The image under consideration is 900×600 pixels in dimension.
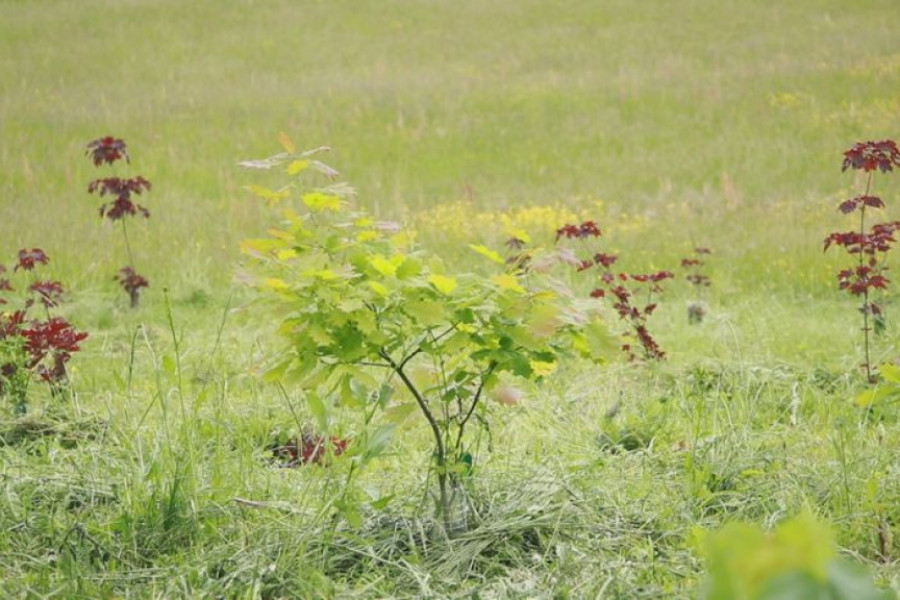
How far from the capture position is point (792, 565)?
437 mm

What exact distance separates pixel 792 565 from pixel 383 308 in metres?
2.55

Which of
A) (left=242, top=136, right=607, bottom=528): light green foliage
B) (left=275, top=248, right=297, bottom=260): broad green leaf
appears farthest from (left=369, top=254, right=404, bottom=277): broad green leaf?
(left=275, top=248, right=297, bottom=260): broad green leaf

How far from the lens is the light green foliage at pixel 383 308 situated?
9.18 feet

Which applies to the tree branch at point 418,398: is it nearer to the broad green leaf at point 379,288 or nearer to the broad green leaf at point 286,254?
the broad green leaf at point 379,288

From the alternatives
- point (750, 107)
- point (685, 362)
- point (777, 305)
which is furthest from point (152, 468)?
point (750, 107)

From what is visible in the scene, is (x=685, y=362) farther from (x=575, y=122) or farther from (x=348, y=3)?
(x=348, y=3)

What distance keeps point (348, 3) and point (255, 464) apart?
25350 mm

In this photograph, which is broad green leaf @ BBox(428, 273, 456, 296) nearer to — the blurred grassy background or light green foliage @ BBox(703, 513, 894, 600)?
light green foliage @ BBox(703, 513, 894, 600)

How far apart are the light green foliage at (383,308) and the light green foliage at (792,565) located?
7.41 ft

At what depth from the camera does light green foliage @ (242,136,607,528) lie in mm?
2799

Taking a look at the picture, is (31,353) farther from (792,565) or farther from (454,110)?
(454,110)

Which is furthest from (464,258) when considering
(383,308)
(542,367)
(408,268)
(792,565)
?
(792,565)

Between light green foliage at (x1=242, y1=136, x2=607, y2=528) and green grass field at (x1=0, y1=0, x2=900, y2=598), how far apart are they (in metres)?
0.18

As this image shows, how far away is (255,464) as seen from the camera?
368 centimetres
